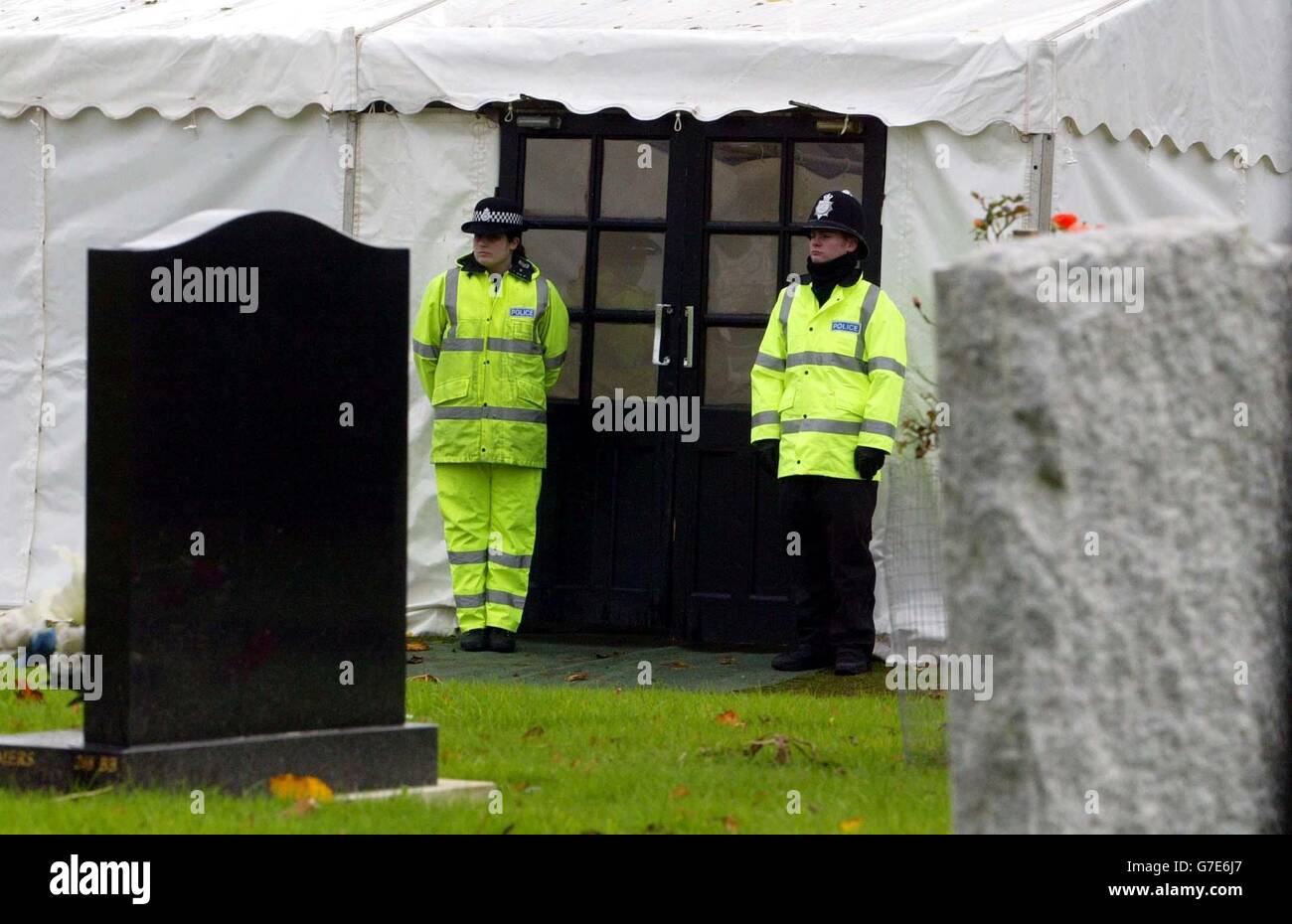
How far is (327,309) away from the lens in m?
5.35

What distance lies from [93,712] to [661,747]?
2.06 metres

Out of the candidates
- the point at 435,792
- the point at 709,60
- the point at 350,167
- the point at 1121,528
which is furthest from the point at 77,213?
the point at 1121,528

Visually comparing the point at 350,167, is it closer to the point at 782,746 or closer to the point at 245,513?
the point at 782,746

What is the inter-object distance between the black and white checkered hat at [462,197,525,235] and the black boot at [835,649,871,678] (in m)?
2.53

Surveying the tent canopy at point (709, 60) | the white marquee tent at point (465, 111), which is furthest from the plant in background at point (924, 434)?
the tent canopy at point (709, 60)

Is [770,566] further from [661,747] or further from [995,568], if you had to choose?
[995,568]

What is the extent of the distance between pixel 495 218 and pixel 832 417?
1.91 metres

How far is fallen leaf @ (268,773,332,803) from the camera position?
16.9 ft

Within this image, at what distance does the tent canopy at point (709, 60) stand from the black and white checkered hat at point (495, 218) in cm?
49

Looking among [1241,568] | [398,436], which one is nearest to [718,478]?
[398,436]

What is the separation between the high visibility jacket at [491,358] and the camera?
9719 millimetres

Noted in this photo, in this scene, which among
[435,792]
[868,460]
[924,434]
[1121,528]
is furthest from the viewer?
[868,460]

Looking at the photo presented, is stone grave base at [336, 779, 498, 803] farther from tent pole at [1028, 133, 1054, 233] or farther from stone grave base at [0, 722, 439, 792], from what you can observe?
tent pole at [1028, 133, 1054, 233]

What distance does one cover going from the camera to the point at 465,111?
10.0m
